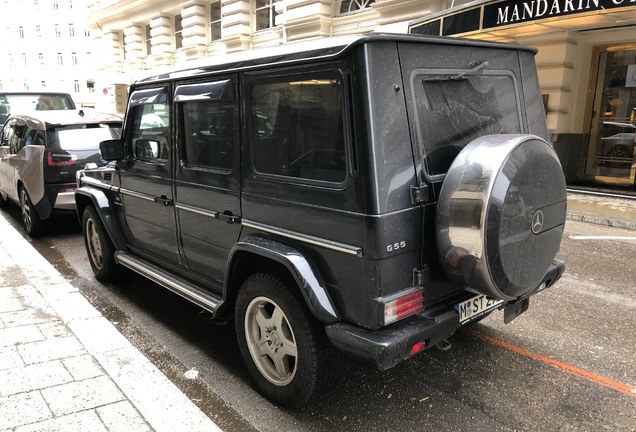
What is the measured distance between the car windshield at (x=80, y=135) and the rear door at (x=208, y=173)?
4003 mm

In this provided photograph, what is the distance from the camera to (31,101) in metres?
13.0

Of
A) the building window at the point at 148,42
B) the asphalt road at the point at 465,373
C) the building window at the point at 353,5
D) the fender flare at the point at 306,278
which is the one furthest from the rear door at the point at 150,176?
the building window at the point at 148,42

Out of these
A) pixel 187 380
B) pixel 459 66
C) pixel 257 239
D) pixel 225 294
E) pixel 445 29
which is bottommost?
pixel 187 380

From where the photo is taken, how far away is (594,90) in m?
11.6

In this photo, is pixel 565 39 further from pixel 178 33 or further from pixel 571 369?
pixel 178 33

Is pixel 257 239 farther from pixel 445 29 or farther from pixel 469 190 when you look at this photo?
pixel 445 29

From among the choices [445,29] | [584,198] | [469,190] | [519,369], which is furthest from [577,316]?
[445,29]

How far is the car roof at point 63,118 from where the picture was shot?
7.03 meters

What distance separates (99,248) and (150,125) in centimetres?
175

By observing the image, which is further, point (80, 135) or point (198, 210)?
point (80, 135)

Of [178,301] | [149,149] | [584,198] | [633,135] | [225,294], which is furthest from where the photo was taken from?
[633,135]

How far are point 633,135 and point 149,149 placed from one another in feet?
36.2

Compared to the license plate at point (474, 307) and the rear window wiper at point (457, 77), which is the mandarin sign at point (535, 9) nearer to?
the rear window wiper at point (457, 77)

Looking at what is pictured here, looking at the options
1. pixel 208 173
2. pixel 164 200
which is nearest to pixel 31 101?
pixel 164 200
